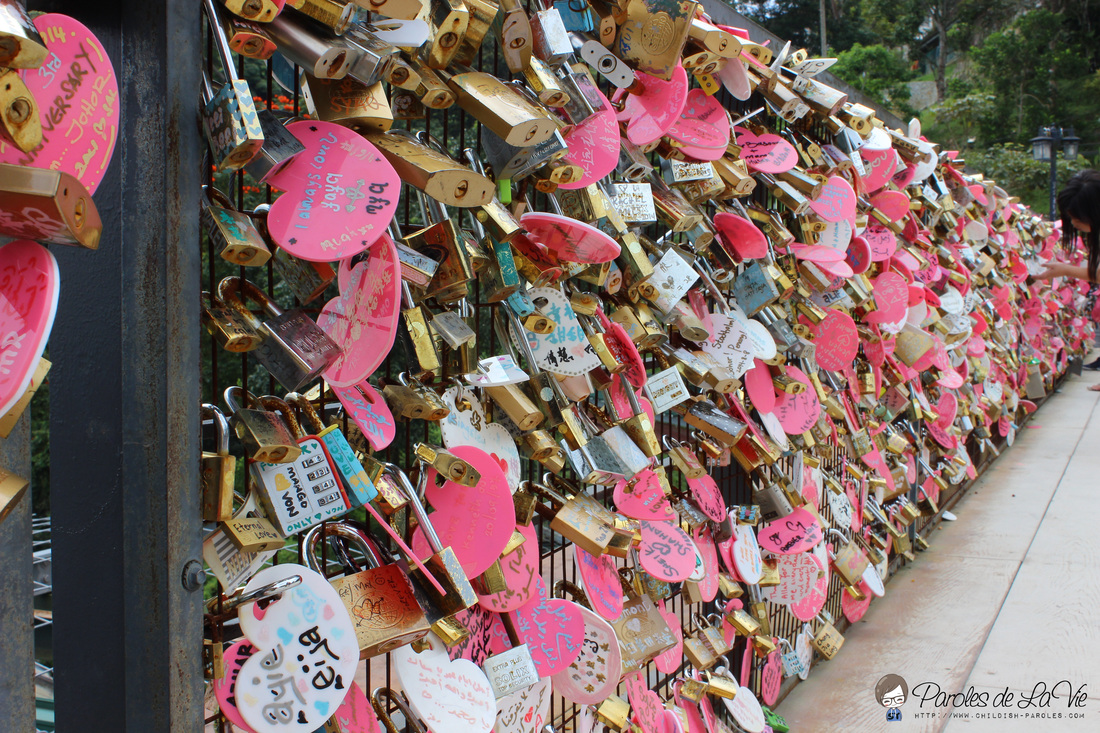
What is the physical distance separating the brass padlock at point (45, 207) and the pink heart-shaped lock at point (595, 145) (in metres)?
0.89

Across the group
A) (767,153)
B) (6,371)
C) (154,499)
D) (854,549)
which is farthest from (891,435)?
(6,371)

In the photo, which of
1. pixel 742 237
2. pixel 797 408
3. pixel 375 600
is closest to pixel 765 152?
pixel 742 237

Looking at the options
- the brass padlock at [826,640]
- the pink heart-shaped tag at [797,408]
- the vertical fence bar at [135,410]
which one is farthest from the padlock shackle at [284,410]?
the brass padlock at [826,640]

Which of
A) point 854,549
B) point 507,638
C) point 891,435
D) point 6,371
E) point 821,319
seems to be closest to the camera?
point 6,371

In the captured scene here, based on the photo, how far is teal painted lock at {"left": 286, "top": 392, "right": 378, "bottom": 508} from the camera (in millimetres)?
939

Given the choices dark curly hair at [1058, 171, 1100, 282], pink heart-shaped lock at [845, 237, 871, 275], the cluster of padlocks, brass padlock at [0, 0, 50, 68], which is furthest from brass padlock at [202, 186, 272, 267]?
dark curly hair at [1058, 171, 1100, 282]

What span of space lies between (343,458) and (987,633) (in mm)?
2928

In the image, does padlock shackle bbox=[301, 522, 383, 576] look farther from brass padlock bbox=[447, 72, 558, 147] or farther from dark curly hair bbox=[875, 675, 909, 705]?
dark curly hair bbox=[875, 675, 909, 705]

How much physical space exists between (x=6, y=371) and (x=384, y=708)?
731mm

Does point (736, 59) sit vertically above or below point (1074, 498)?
above

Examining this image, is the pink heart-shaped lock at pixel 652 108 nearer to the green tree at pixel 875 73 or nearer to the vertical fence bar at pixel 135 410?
the vertical fence bar at pixel 135 410

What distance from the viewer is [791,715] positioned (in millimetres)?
2596

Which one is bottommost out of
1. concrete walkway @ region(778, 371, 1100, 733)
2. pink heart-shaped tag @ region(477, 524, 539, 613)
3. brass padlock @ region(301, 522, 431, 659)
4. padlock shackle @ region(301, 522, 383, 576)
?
concrete walkway @ region(778, 371, 1100, 733)

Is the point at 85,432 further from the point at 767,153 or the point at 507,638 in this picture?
the point at 767,153
